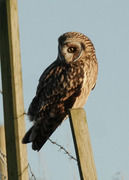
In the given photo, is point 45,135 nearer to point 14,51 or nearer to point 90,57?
point 14,51

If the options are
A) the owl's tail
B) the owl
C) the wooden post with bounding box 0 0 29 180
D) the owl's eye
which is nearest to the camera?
the wooden post with bounding box 0 0 29 180

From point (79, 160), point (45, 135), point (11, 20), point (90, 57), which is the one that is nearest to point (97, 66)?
point (90, 57)

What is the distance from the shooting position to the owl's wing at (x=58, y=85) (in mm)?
4734

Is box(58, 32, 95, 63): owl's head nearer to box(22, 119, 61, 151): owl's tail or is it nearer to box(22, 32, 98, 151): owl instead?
box(22, 32, 98, 151): owl

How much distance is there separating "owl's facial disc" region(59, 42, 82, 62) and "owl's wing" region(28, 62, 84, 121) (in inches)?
5.0

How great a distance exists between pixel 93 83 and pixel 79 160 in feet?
9.29

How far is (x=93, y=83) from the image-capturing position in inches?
210

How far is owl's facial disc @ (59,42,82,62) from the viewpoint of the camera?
208 inches

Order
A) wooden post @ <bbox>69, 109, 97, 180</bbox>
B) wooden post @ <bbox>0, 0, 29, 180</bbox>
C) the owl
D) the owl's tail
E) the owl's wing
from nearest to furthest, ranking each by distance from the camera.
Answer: wooden post @ <bbox>69, 109, 97, 180</bbox>
wooden post @ <bbox>0, 0, 29, 180</bbox>
the owl's tail
the owl
the owl's wing

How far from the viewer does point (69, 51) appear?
540cm

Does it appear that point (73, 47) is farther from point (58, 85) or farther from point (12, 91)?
point (12, 91)

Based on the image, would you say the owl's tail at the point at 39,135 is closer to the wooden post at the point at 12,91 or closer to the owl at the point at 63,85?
the owl at the point at 63,85

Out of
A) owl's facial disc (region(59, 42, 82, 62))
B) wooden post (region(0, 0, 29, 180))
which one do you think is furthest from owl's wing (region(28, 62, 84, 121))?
wooden post (region(0, 0, 29, 180))

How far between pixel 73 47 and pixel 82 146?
300 centimetres
